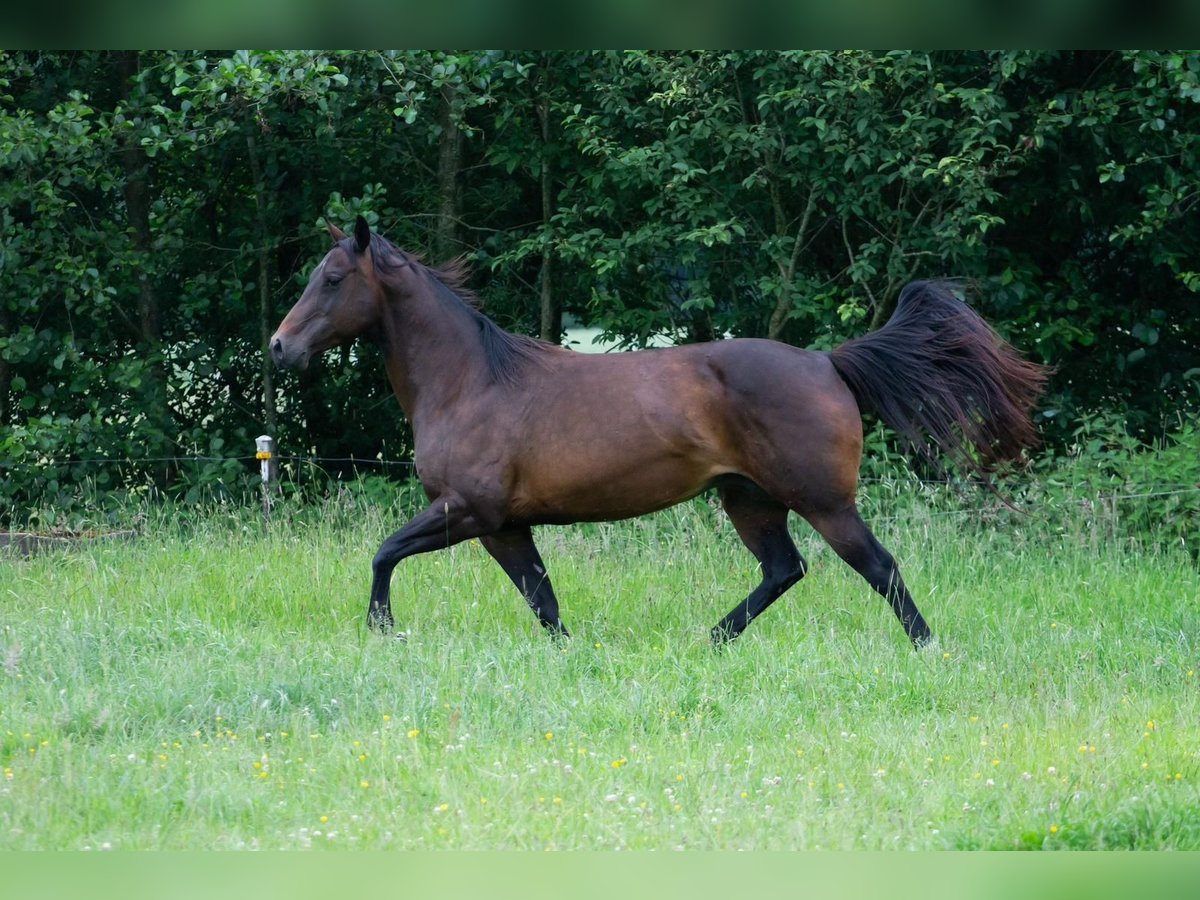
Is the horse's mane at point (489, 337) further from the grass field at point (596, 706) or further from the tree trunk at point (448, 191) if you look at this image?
the tree trunk at point (448, 191)

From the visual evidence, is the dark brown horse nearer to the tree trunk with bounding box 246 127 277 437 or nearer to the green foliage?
the green foliage

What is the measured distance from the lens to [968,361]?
633 centimetres

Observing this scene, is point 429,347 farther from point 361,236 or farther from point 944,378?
point 944,378

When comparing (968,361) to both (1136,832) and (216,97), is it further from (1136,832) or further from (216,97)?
(216,97)

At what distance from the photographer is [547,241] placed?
10.6 meters

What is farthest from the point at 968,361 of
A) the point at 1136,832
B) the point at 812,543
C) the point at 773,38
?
the point at 773,38

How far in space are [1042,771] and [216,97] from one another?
24.5 feet

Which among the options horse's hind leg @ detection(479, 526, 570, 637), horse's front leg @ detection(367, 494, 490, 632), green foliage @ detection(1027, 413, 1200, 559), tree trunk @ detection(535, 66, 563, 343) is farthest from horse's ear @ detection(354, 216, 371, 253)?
green foliage @ detection(1027, 413, 1200, 559)

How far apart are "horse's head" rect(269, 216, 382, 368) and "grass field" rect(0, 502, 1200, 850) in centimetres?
138

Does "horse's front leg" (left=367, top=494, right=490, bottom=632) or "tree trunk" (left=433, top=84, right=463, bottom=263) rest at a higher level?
"tree trunk" (left=433, top=84, right=463, bottom=263)

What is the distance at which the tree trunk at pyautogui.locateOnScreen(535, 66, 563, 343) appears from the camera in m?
10.8

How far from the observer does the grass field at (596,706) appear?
3.60 m

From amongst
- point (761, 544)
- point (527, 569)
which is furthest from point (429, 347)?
point (761, 544)

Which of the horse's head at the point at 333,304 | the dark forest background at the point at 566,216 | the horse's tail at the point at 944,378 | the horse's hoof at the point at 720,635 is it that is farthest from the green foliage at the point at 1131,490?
the horse's head at the point at 333,304
